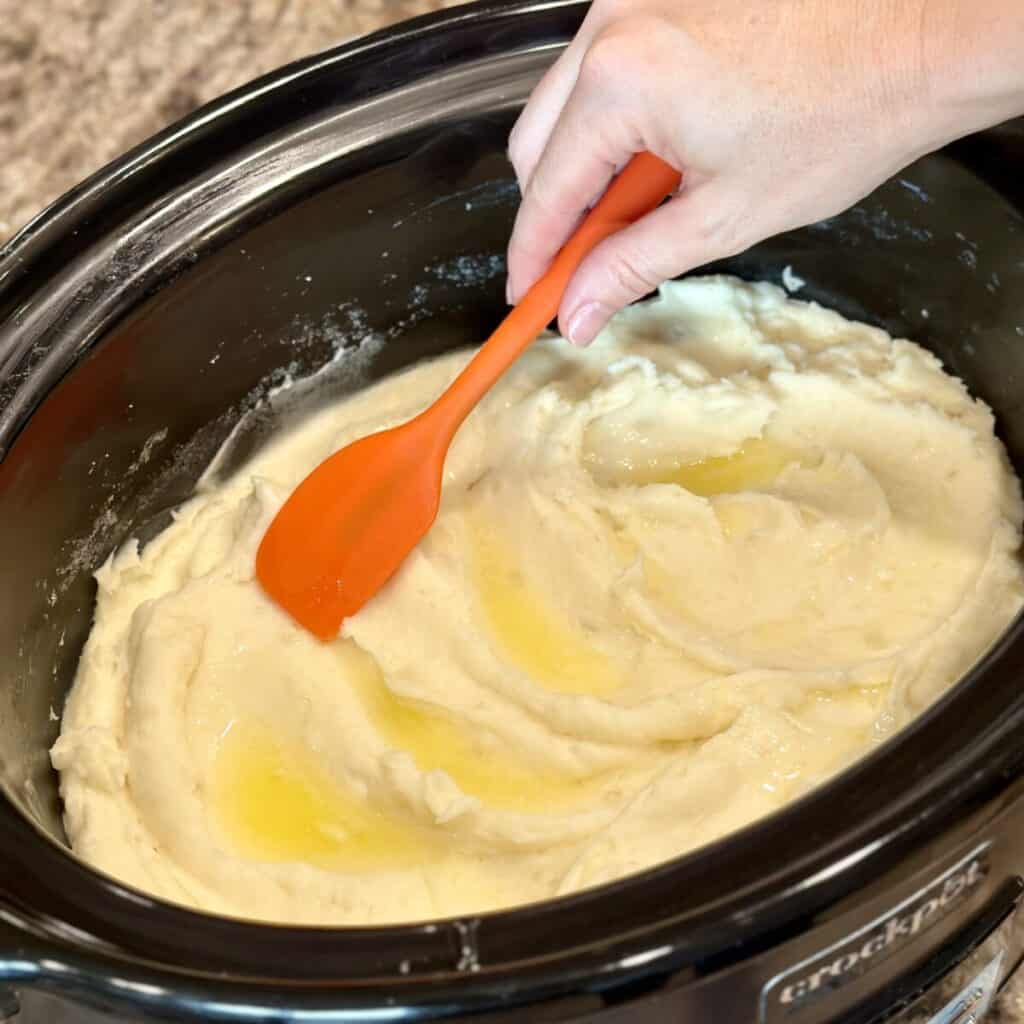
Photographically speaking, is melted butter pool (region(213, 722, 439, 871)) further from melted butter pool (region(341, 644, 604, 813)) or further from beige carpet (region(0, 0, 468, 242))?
beige carpet (region(0, 0, 468, 242))

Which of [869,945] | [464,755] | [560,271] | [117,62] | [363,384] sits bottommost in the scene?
[869,945]

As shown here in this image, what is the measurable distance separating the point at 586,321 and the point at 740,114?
24 centimetres

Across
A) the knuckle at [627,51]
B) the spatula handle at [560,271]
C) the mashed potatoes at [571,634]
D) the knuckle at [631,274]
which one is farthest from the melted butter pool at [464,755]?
the knuckle at [627,51]

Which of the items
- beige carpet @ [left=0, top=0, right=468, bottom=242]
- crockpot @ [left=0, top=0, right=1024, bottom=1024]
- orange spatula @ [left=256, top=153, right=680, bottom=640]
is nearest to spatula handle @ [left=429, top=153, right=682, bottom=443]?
orange spatula @ [left=256, top=153, right=680, bottom=640]

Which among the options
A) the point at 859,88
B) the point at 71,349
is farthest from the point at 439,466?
the point at 859,88

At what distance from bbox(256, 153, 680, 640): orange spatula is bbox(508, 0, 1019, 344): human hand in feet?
0.68

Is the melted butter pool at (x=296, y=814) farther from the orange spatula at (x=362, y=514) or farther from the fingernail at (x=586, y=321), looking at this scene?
the fingernail at (x=586, y=321)

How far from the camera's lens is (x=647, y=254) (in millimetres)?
1034

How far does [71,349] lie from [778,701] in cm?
69

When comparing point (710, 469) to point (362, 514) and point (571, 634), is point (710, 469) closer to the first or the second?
point (571, 634)

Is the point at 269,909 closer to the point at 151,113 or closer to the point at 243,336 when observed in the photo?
the point at 243,336

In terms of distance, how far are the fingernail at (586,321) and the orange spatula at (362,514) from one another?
3.5 inches

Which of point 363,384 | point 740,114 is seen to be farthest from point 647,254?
point 363,384

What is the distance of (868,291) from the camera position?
4.62ft
